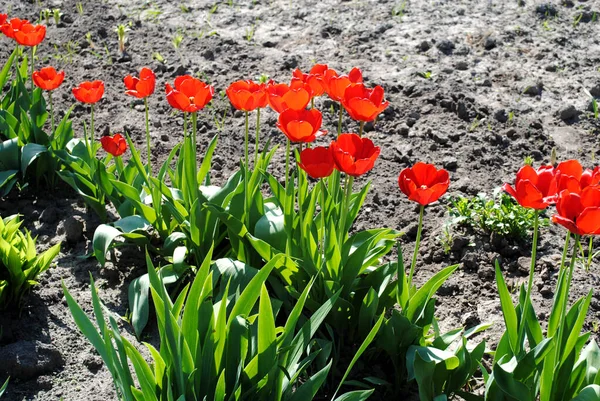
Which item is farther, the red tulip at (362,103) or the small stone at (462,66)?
the small stone at (462,66)

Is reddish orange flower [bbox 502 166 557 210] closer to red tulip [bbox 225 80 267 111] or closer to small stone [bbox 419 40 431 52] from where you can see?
red tulip [bbox 225 80 267 111]

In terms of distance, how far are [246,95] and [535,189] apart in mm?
1120

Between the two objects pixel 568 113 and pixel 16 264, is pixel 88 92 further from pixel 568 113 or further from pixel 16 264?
pixel 568 113

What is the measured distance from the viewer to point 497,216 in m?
3.35

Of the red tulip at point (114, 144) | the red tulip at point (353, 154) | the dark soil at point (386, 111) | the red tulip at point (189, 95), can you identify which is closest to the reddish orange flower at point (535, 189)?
the red tulip at point (353, 154)

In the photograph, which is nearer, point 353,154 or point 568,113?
point 353,154

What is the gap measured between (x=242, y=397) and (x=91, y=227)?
5.41 feet

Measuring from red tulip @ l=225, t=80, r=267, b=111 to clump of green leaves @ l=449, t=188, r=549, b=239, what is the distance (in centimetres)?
115

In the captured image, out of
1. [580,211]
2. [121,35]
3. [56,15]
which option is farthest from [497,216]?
[56,15]

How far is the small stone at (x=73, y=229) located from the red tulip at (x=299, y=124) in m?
1.45

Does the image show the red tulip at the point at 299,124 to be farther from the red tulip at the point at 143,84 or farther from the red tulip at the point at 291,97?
the red tulip at the point at 143,84

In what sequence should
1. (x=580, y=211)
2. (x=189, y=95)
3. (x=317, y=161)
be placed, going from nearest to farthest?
(x=580, y=211), (x=317, y=161), (x=189, y=95)

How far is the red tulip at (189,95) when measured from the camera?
2.74m

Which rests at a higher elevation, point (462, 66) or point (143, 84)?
point (143, 84)
